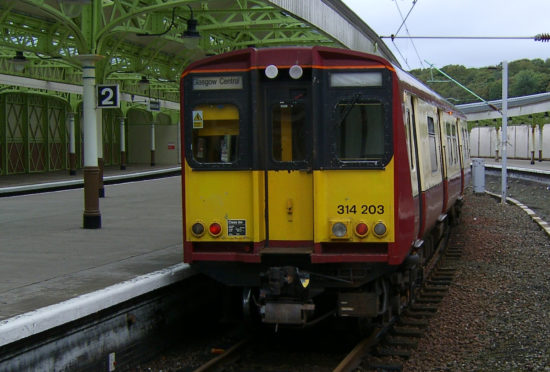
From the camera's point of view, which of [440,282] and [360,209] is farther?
[440,282]

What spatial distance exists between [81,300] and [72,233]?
628 centimetres

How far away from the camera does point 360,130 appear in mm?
7215

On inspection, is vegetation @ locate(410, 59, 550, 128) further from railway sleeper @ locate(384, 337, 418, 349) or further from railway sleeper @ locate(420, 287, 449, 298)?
railway sleeper @ locate(384, 337, 418, 349)

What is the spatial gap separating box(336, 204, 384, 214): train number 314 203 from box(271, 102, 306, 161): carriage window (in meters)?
0.65

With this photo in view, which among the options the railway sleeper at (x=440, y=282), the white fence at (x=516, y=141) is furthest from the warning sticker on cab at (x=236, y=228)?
the white fence at (x=516, y=141)

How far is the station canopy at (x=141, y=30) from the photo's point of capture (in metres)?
13.8

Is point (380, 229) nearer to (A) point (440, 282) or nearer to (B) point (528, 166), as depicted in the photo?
(A) point (440, 282)

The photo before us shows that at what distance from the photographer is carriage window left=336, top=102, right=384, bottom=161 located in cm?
716

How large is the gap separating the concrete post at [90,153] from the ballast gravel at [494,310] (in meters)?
6.36

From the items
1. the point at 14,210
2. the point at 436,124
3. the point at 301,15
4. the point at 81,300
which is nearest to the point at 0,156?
the point at 14,210

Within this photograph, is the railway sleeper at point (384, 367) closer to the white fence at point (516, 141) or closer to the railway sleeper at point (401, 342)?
the railway sleeper at point (401, 342)

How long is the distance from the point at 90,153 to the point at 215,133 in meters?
6.50

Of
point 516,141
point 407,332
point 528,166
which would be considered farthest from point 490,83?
point 407,332

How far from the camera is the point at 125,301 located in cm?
712
